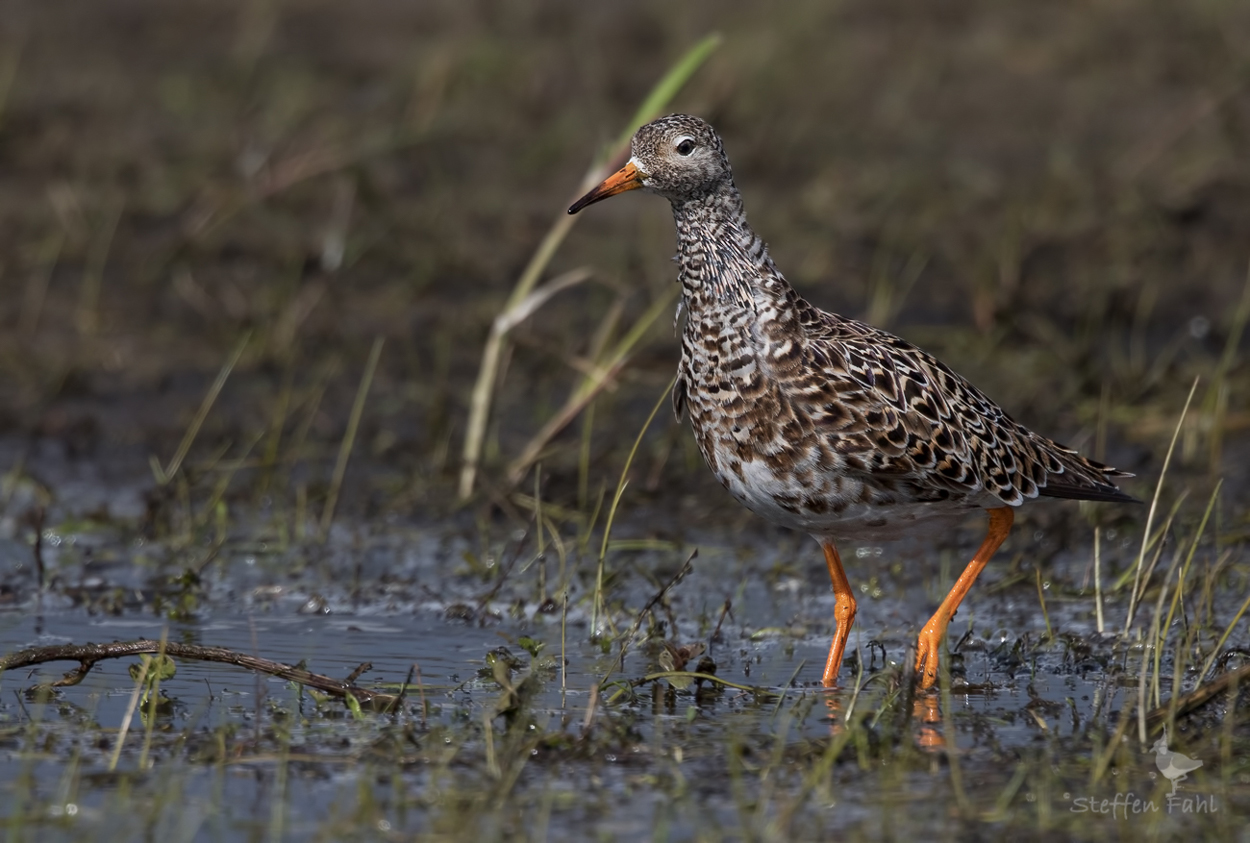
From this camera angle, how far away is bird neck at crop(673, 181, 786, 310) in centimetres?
605

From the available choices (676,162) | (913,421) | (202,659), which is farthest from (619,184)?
(202,659)

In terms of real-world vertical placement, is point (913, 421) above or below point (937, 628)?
above

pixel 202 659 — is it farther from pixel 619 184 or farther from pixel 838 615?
pixel 838 615

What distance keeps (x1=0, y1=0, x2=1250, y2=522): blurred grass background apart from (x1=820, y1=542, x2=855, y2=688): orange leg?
1.49 meters

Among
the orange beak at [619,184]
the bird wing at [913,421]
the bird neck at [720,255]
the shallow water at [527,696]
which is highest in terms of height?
the orange beak at [619,184]

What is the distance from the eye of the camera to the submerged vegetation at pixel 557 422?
512 cm

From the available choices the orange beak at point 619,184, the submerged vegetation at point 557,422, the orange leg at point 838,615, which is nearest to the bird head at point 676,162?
the orange beak at point 619,184

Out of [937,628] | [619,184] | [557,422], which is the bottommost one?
[937,628]

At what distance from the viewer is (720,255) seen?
20.0 ft

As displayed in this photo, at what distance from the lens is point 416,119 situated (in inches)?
504

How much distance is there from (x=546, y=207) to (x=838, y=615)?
20.5ft

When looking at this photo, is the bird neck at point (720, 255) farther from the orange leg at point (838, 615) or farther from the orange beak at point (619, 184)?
the orange leg at point (838, 615)

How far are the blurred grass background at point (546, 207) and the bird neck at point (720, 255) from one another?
1084 mm

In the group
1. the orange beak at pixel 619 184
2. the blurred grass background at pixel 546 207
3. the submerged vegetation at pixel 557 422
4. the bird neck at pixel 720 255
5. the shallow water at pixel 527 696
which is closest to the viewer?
the shallow water at pixel 527 696
